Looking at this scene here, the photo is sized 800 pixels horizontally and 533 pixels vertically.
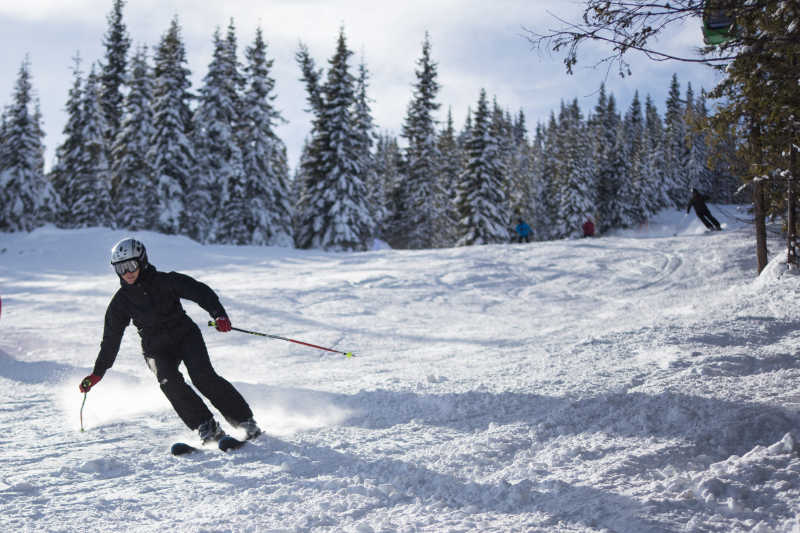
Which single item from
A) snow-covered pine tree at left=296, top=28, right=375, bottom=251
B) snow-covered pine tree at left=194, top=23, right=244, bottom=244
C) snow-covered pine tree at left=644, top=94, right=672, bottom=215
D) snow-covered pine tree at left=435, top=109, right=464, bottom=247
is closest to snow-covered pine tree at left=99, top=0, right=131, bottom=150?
snow-covered pine tree at left=194, top=23, right=244, bottom=244

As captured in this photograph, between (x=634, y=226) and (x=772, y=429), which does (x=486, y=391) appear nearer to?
(x=772, y=429)

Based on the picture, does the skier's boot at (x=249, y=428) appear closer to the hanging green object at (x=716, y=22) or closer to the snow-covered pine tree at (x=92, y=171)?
the hanging green object at (x=716, y=22)

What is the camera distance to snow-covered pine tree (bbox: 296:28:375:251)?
30.2 m

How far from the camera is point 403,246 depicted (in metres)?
41.6

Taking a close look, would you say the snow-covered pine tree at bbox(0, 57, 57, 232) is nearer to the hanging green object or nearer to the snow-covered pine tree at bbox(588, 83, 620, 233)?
the hanging green object

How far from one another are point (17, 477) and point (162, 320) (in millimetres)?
1477

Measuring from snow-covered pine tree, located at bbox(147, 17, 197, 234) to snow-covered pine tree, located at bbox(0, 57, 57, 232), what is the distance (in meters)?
10.9

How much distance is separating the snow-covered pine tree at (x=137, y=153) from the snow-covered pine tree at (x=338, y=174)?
10320mm

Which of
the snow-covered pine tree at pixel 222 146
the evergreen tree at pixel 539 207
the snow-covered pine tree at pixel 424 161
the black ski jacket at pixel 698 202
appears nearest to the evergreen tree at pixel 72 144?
the snow-covered pine tree at pixel 222 146

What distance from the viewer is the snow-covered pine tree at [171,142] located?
3112 cm

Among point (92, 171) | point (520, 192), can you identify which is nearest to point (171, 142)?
point (92, 171)

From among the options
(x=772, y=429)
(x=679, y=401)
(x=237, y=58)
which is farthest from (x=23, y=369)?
(x=237, y=58)

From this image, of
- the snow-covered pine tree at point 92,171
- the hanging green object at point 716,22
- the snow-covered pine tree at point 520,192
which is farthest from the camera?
the snow-covered pine tree at point 520,192

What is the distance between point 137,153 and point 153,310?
32.1m
